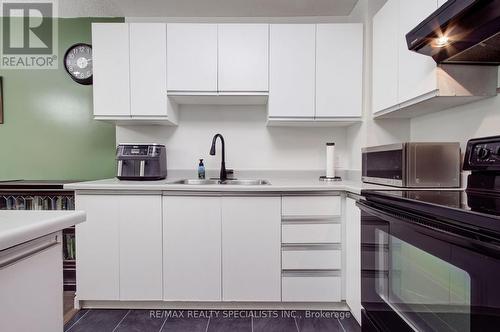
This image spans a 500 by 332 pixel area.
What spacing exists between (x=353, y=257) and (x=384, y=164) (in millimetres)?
596

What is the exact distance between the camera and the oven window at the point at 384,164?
4.87 feet

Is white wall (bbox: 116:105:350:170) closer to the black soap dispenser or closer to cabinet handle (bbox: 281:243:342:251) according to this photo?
the black soap dispenser

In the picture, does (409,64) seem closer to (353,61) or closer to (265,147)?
(353,61)

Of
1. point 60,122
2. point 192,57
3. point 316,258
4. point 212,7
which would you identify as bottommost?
point 316,258

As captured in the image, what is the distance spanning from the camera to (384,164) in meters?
1.62

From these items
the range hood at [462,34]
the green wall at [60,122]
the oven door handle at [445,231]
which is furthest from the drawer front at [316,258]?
the green wall at [60,122]

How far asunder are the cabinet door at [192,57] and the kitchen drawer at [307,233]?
1.17 m

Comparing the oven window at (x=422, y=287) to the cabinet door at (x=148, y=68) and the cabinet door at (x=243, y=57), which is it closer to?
the cabinet door at (x=243, y=57)

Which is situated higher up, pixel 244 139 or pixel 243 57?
pixel 243 57

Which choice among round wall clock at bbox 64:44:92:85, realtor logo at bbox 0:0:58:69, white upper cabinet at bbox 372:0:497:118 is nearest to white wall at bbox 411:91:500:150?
white upper cabinet at bbox 372:0:497:118

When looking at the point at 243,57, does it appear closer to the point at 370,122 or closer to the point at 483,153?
the point at 370,122

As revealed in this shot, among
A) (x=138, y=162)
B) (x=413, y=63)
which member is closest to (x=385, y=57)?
(x=413, y=63)

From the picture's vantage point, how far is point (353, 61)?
2.00m

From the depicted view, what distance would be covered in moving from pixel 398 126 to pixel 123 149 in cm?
211
